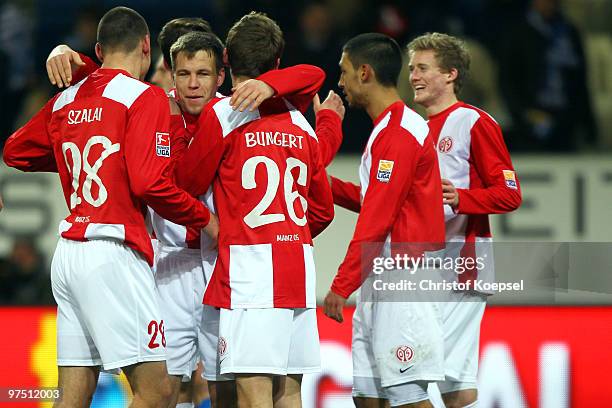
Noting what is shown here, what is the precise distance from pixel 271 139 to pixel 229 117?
18 cm

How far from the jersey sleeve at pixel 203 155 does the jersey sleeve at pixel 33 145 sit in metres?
0.59

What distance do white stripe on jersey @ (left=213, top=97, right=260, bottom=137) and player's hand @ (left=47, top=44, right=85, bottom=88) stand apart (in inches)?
23.3

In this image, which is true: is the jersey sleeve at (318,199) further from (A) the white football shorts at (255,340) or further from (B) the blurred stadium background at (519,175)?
(B) the blurred stadium background at (519,175)

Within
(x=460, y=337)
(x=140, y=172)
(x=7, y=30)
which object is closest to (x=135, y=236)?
(x=140, y=172)

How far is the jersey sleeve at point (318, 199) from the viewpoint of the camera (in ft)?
14.8

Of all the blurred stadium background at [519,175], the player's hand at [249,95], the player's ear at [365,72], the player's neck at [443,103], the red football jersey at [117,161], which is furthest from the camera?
the blurred stadium background at [519,175]

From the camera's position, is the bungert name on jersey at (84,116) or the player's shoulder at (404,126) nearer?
the bungert name on jersey at (84,116)

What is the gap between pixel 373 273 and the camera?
4547 mm

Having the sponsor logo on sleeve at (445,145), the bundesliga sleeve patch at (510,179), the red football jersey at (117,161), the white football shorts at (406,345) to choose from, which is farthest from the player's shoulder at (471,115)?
the red football jersey at (117,161)

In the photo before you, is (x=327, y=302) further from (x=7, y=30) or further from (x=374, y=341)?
(x=7, y=30)

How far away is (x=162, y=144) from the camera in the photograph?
429cm

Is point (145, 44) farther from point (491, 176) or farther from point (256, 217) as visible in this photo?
point (491, 176)

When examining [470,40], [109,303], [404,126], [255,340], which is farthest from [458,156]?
[470,40]

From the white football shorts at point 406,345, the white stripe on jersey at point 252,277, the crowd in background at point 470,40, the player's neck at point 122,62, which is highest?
the crowd in background at point 470,40
